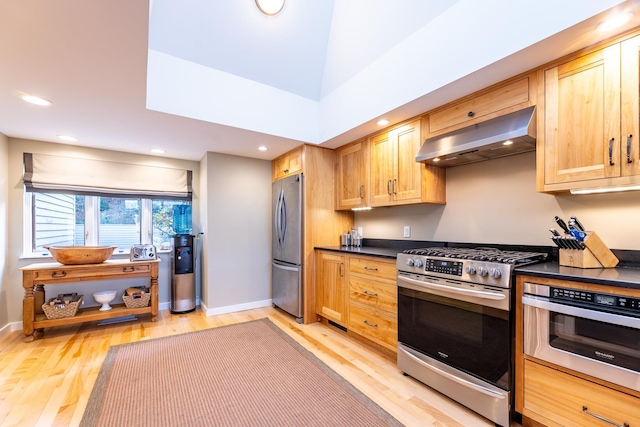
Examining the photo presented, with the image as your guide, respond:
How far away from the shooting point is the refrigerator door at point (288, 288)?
3439mm

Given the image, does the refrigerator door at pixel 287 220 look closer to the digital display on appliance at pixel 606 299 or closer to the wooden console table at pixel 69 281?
the wooden console table at pixel 69 281

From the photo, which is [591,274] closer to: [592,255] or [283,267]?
[592,255]

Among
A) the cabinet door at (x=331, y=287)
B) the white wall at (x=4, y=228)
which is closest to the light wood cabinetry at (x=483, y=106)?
the cabinet door at (x=331, y=287)

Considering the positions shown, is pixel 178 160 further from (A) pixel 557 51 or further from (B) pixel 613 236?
(B) pixel 613 236

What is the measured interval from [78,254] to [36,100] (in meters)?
1.64

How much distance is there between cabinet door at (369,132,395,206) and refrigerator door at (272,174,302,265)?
915mm

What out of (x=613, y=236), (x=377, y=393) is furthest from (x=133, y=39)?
(x=613, y=236)

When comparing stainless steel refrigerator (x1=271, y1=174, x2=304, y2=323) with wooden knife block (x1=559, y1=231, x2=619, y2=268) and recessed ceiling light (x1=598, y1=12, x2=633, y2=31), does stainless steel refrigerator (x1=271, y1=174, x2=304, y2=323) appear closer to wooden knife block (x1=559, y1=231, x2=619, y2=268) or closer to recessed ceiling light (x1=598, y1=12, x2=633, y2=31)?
wooden knife block (x1=559, y1=231, x2=619, y2=268)

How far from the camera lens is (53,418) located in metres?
1.75

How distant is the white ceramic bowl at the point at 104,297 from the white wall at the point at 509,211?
3.49 m

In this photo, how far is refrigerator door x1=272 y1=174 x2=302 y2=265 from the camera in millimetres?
3471

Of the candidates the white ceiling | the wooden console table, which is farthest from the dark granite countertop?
the wooden console table

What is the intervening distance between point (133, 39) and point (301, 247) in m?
2.45

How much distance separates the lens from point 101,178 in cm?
365
